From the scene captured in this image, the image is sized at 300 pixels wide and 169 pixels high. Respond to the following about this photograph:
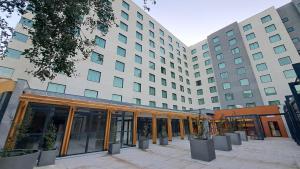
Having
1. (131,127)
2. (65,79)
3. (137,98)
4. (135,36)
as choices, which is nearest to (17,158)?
(131,127)

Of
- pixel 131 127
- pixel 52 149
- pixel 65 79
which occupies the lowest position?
pixel 52 149

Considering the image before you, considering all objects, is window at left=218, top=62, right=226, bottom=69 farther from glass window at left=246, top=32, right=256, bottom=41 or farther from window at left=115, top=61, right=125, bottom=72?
window at left=115, top=61, right=125, bottom=72

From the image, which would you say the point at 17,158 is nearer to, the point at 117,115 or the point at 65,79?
the point at 117,115

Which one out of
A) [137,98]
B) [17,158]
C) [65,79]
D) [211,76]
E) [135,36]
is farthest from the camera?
[211,76]

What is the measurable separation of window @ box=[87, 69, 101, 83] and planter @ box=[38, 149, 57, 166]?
10263 millimetres

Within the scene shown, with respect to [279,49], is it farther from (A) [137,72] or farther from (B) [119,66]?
(B) [119,66]

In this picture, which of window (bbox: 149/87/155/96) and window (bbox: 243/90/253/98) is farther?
window (bbox: 243/90/253/98)

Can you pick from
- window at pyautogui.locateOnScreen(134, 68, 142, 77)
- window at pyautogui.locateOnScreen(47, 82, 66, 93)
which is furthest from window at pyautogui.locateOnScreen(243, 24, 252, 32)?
window at pyautogui.locateOnScreen(47, 82, 66, 93)

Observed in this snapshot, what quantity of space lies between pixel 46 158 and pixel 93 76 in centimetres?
1111

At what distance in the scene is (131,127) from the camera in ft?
42.8

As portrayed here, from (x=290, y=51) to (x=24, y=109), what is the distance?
132ft

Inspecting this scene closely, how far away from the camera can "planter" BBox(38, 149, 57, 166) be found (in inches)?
269

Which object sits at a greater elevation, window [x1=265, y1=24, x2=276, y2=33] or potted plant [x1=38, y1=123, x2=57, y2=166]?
window [x1=265, y1=24, x2=276, y2=33]

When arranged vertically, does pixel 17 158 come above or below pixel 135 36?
below
